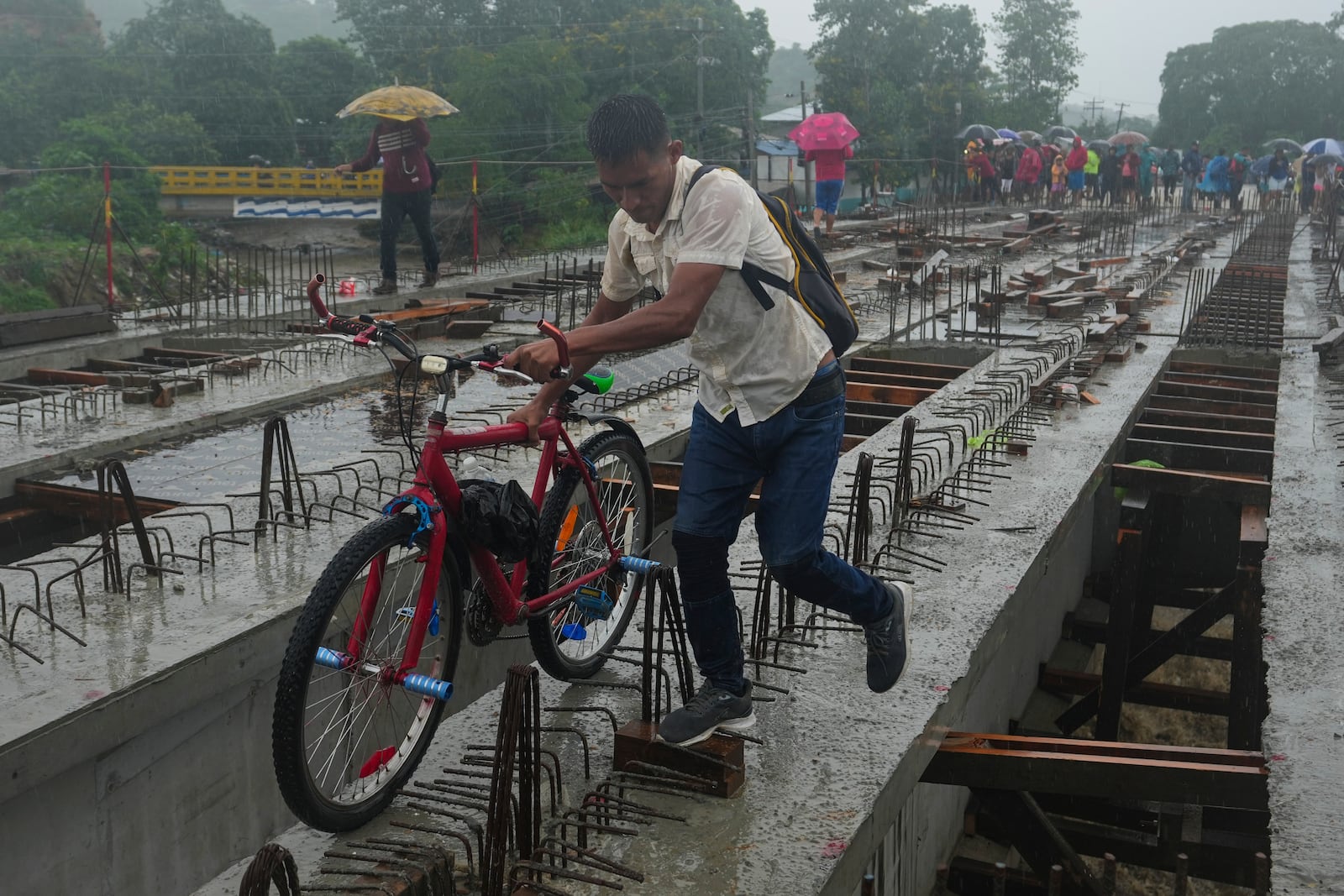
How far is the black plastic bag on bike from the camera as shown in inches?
144

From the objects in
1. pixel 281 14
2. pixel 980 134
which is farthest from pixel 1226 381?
pixel 281 14

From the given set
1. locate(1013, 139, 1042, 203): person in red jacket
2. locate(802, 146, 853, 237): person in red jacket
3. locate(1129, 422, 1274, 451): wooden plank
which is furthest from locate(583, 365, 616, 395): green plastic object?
locate(1013, 139, 1042, 203): person in red jacket

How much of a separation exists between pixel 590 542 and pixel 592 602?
0.72ft

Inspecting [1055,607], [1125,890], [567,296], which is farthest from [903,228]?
[1125,890]

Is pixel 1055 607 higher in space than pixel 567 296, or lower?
lower

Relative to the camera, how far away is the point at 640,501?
4.77 m

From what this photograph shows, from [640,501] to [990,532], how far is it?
221 centimetres

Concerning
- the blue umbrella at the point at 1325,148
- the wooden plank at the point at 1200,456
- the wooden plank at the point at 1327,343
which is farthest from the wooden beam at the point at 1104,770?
the blue umbrella at the point at 1325,148

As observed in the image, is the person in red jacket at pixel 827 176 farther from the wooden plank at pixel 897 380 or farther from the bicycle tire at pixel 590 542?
the bicycle tire at pixel 590 542

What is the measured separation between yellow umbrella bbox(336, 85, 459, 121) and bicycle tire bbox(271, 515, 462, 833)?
9651 millimetres

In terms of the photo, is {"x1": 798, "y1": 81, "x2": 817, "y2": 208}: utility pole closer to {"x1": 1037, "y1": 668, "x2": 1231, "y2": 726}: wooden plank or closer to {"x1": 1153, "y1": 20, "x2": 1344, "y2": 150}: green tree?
{"x1": 1037, "y1": 668, "x2": 1231, "y2": 726}: wooden plank

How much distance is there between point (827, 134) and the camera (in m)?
21.0

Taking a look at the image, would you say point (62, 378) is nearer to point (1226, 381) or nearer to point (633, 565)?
point (633, 565)

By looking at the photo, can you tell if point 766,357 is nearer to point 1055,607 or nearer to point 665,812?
point 665,812
